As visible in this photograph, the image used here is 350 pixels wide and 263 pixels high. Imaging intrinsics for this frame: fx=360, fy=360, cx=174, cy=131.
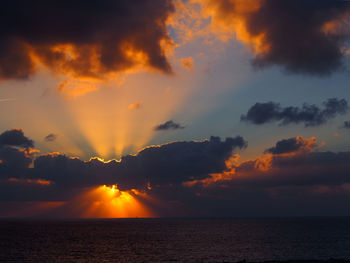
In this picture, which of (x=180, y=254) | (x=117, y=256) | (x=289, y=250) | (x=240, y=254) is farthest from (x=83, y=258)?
(x=289, y=250)

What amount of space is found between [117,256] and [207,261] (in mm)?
27696

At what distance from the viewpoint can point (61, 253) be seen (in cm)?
10750

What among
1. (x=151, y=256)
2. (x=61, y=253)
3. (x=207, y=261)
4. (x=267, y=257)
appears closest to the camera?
(x=207, y=261)

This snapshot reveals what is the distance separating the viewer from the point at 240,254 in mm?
101000

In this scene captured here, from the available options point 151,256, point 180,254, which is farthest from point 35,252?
point 180,254

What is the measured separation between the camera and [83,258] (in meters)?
96.8

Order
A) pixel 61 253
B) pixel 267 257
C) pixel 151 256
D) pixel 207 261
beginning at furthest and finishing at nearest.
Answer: pixel 61 253 < pixel 151 256 < pixel 267 257 < pixel 207 261

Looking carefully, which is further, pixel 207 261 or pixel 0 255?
pixel 0 255

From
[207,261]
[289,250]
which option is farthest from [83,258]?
[289,250]

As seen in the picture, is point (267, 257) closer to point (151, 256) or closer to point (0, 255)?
point (151, 256)

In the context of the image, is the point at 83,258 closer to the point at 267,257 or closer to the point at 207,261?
the point at 207,261

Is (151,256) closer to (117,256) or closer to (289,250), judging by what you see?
(117,256)

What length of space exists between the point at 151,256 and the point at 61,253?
28409 mm

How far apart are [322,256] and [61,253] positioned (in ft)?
244
